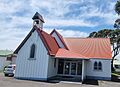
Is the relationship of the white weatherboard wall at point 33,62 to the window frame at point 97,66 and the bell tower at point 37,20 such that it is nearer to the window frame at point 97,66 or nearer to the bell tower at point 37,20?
the bell tower at point 37,20

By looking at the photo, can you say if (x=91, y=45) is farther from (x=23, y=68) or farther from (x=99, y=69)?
(x=23, y=68)

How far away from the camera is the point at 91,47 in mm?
31531

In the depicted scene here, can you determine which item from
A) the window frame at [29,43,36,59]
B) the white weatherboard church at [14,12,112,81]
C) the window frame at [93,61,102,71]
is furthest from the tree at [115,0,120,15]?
the window frame at [29,43,36,59]

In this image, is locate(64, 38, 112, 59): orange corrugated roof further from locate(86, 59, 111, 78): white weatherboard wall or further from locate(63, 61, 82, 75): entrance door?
locate(63, 61, 82, 75): entrance door

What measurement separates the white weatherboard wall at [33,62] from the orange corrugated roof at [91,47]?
8.26 m

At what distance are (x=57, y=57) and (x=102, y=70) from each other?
8018 millimetres

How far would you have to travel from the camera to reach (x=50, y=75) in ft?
81.4

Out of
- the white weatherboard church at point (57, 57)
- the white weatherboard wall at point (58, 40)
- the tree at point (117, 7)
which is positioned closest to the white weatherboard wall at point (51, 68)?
the white weatherboard church at point (57, 57)

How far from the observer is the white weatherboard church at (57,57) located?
77.6ft

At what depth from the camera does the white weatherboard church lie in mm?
23656

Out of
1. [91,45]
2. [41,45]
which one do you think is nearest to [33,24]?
[41,45]

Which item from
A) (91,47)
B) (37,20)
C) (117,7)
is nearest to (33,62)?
(37,20)

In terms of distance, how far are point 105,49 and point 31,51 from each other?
40.4ft

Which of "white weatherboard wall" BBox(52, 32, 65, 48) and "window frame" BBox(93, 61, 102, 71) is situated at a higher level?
"white weatherboard wall" BBox(52, 32, 65, 48)
